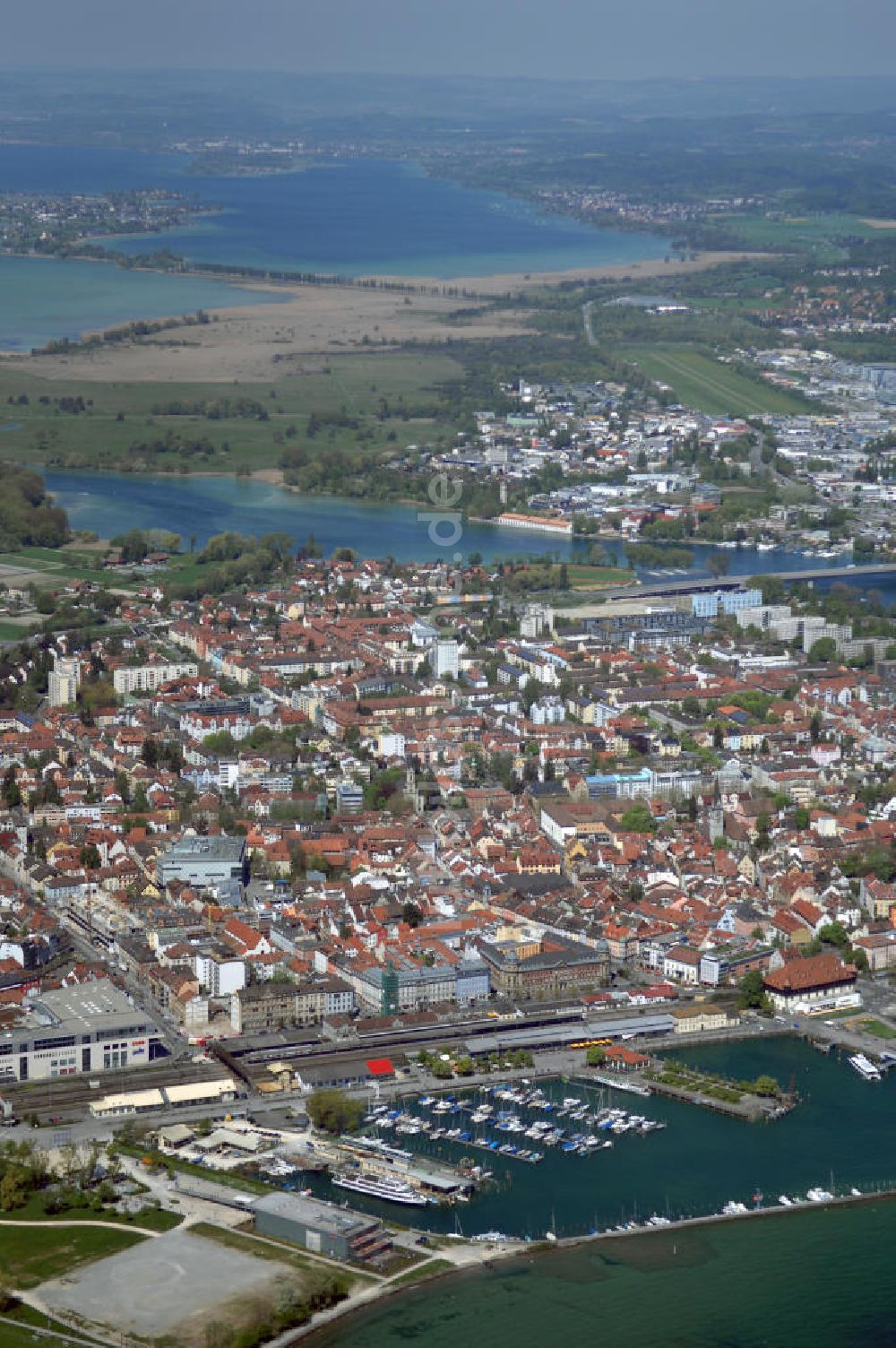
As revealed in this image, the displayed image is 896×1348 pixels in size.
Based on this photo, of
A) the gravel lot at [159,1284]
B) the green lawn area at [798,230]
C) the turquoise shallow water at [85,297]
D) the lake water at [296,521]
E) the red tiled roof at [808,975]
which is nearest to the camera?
the gravel lot at [159,1284]

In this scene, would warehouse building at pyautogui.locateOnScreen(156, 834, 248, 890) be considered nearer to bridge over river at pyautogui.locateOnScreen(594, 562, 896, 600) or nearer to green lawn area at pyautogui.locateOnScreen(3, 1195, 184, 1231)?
green lawn area at pyautogui.locateOnScreen(3, 1195, 184, 1231)

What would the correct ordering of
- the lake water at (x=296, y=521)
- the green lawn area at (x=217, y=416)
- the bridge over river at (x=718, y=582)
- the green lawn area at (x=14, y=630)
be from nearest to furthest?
the green lawn area at (x=14, y=630) < the bridge over river at (x=718, y=582) < the lake water at (x=296, y=521) < the green lawn area at (x=217, y=416)

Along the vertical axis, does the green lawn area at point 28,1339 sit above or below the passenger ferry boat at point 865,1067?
above

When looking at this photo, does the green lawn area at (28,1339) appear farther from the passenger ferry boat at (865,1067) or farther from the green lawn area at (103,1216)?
the passenger ferry boat at (865,1067)

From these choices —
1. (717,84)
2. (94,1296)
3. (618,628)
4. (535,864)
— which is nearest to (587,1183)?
(94,1296)

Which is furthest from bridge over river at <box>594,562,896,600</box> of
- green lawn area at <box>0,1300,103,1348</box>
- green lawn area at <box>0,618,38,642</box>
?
green lawn area at <box>0,1300,103,1348</box>

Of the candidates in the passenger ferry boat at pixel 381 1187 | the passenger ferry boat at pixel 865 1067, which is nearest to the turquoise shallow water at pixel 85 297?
the passenger ferry boat at pixel 865 1067
